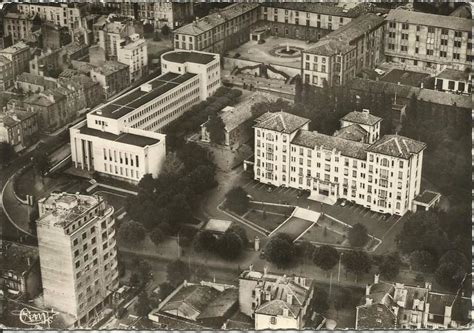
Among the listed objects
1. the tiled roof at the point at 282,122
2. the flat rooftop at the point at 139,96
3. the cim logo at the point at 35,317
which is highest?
the tiled roof at the point at 282,122

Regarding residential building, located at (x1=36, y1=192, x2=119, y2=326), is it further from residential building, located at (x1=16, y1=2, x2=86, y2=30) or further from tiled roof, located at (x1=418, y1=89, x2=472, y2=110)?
residential building, located at (x1=16, y1=2, x2=86, y2=30)

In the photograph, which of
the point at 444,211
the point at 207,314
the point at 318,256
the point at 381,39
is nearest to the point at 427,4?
the point at 381,39

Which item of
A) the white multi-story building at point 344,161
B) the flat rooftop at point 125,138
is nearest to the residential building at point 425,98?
the white multi-story building at point 344,161

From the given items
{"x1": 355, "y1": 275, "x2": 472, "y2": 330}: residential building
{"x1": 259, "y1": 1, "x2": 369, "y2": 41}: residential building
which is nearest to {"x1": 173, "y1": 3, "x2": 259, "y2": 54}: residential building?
{"x1": 259, "y1": 1, "x2": 369, "y2": 41}: residential building

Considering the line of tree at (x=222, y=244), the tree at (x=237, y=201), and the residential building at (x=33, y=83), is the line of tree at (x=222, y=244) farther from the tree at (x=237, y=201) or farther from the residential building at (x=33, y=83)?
the residential building at (x=33, y=83)

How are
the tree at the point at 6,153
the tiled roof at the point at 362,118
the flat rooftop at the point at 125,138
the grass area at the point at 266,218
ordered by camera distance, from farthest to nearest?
the tree at the point at 6,153
the tiled roof at the point at 362,118
the flat rooftop at the point at 125,138
the grass area at the point at 266,218

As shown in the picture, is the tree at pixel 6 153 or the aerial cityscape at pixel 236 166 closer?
the aerial cityscape at pixel 236 166
